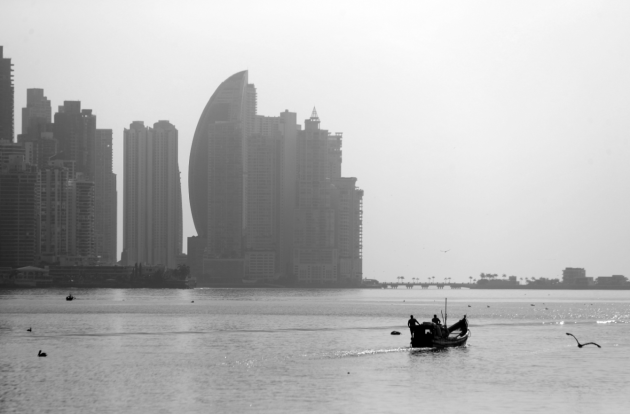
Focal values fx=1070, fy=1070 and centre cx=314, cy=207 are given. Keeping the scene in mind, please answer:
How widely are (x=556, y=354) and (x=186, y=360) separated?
39.6m

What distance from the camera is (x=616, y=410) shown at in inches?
2911

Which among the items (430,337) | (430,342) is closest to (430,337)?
(430,337)

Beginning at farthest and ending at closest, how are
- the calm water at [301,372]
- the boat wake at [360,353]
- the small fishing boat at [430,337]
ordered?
the small fishing boat at [430,337]
the boat wake at [360,353]
the calm water at [301,372]

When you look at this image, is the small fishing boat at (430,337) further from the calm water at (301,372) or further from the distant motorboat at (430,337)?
the calm water at (301,372)

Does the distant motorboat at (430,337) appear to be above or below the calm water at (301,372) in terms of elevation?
above

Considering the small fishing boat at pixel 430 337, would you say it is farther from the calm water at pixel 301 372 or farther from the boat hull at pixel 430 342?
the calm water at pixel 301 372

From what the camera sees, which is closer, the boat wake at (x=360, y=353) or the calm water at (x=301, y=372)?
the calm water at (x=301, y=372)

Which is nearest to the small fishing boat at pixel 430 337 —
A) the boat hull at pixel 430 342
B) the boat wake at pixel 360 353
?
the boat hull at pixel 430 342

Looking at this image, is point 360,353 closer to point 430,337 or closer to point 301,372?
point 430,337

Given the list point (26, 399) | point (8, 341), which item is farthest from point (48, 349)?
point (26, 399)

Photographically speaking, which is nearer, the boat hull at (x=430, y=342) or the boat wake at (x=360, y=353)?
the boat wake at (x=360, y=353)

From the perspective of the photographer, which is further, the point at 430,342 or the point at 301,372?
the point at 430,342

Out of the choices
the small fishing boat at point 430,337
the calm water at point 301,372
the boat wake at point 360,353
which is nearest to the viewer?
the calm water at point 301,372

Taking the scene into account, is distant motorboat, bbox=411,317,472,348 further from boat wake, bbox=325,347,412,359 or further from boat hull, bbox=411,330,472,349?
boat wake, bbox=325,347,412,359
